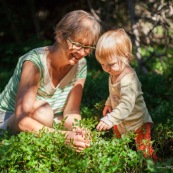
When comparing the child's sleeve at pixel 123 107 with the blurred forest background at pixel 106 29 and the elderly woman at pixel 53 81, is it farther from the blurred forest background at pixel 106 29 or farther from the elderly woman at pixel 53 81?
the blurred forest background at pixel 106 29

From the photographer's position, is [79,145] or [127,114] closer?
[79,145]

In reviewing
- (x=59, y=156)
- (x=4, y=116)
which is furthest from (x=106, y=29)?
(x=59, y=156)

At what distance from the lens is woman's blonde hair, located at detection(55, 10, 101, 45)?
387 cm

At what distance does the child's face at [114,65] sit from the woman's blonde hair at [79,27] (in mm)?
353

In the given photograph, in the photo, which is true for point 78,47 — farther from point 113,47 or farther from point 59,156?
point 59,156

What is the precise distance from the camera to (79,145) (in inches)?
132

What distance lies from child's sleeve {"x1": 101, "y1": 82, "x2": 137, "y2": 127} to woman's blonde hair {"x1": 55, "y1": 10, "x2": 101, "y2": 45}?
659 millimetres

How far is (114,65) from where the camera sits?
12.2ft

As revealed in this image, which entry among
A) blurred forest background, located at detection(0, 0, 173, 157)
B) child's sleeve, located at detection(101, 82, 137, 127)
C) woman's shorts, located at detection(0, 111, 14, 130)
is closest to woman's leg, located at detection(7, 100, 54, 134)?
woman's shorts, located at detection(0, 111, 14, 130)

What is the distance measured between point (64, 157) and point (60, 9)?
818 centimetres

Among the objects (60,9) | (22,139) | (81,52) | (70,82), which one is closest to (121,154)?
(22,139)

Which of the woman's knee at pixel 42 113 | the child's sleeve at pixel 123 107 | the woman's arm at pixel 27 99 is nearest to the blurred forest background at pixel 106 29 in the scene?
the woman's knee at pixel 42 113

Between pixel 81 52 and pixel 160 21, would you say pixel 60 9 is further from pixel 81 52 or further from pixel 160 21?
pixel 81 52

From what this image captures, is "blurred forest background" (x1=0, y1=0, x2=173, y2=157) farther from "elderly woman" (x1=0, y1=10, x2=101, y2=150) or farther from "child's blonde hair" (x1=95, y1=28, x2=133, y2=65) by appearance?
"child's blonde hair" (x1=95, y1=28, x2=133, y2=65)
